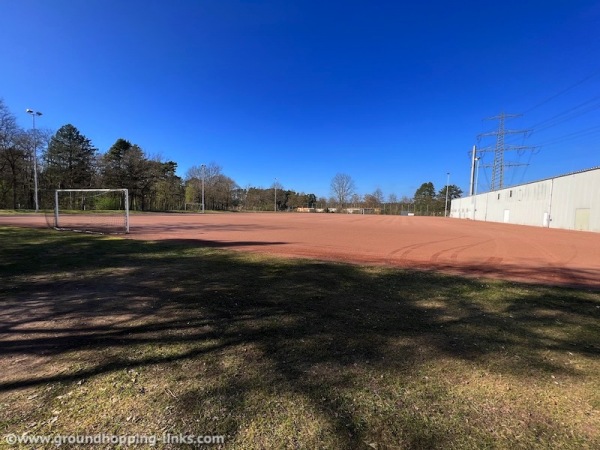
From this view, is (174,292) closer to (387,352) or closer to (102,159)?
(387,352)

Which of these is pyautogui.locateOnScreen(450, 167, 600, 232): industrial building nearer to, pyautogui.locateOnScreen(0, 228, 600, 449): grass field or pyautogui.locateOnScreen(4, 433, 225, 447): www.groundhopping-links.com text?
pyautogui.locateOnScreen(0, 228, 600, 449): grass field

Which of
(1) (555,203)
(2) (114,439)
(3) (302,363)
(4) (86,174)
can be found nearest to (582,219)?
(1) (555,203)

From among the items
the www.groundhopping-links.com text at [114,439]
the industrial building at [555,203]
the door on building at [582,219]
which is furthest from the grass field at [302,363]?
the door on building at [582,219]

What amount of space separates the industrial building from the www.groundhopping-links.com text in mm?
33351

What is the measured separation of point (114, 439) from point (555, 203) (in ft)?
128

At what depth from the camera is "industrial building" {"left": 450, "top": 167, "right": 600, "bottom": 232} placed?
25.9 meters

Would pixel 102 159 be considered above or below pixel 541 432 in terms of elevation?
above

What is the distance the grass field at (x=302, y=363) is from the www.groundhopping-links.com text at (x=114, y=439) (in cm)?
5

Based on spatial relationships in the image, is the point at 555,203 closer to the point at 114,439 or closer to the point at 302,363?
the point at 302,363

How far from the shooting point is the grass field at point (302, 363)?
2.38 metres

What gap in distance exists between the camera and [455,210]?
8175 cm

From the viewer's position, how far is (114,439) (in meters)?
2.26

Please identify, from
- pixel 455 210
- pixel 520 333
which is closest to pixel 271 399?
pixel 520 333

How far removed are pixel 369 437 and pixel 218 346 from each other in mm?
1988
